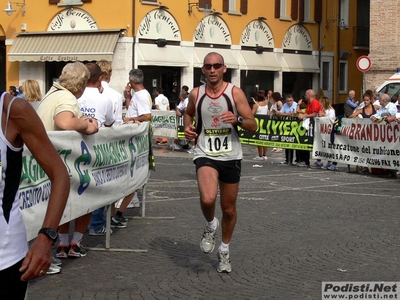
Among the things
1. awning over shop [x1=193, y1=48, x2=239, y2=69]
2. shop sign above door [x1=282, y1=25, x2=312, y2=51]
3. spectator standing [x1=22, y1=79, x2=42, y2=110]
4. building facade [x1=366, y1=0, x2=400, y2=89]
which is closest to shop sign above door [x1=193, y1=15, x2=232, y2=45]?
awning over shop [x1=193, y1=48, x2=239, y2=69]

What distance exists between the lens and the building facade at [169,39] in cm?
A: 3712

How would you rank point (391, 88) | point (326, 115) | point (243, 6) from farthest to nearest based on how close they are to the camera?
point (243, 6) < point (391, 88) < point (326, 115)

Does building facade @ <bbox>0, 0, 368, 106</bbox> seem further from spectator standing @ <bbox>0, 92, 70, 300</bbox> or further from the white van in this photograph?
spectator standing @ <bbox>0, 92, 70, 300</bbox>

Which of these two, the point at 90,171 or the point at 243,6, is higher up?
the point at 243,6

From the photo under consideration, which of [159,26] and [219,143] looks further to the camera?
[159,26]

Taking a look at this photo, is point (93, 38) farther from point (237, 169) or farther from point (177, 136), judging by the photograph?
point (237, 169)

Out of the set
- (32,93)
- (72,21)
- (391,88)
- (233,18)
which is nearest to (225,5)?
(233,18)

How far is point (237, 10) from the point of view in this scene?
139ft

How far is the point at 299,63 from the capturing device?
46.5m

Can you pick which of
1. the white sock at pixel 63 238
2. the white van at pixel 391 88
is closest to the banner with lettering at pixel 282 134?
the white van at pixel 391 88

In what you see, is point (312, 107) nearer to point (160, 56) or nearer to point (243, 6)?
point (160, 56)

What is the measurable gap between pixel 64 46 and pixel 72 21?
1309 mm

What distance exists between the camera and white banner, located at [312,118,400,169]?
728 inches

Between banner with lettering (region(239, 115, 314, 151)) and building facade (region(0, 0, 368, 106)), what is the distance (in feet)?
47.4
